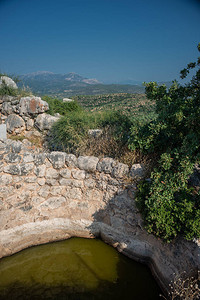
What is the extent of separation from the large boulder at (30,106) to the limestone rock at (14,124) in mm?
293

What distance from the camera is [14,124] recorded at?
7812 mm

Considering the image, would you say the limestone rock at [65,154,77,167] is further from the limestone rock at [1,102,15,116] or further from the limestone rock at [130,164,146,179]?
the limestone rock at [1,102,15,116]

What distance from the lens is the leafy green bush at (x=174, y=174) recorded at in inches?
143

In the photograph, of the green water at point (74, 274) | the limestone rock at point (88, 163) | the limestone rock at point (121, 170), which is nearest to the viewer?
the green water at point (74, 274)

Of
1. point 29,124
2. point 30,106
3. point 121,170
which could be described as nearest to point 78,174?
point 121,170

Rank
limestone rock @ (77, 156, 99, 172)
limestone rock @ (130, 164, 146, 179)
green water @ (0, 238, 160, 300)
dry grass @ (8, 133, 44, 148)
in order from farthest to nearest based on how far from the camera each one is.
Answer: dry grass @ (8, 133, 44, 148) → limestone rock @ (77, 156, 99, 172) → limestone rock @ (130, 164, 146, 179) → green water @ (0, 238, 160, 300)

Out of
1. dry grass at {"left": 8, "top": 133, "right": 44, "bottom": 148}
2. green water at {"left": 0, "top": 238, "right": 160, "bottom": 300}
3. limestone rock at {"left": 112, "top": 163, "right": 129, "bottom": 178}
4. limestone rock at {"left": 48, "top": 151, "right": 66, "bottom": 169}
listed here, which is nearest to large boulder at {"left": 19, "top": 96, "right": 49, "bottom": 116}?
dry grass at {"left": 8, "top": 133, "right": 44, "bottom": 148}

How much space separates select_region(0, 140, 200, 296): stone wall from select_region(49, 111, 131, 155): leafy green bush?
86cm

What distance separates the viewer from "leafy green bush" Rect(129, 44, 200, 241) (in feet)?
12.0

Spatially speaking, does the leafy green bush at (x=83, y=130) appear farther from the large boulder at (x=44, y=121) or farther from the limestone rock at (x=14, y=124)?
the limestone rock at (x=14, y=124)

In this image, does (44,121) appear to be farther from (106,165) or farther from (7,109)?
(106,165)

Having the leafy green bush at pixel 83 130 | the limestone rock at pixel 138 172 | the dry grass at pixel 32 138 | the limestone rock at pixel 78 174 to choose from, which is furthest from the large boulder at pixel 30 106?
the limestone rock at pixel 138 172

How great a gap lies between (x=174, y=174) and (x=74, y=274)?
3070 mm

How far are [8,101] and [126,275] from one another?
26.5ft
